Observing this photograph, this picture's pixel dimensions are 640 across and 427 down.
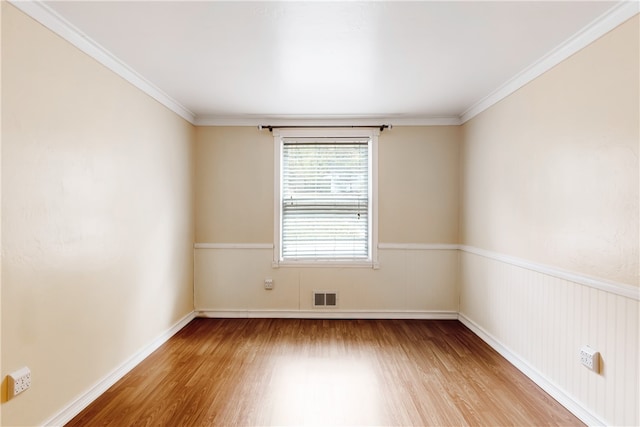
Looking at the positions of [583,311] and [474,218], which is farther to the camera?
[474,218]

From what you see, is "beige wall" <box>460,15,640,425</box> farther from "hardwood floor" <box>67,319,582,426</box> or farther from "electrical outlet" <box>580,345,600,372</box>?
"hardwood floor" <box>67,319,582,426</box>

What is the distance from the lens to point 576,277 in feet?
7.16

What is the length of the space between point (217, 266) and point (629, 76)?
4.02 meters

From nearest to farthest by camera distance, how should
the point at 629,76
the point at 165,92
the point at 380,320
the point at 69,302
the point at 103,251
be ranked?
1. the point at 629,76
2. the point at 69,302
3. the point at 103,251
4. the point at 165,92
5. the point at 380,320

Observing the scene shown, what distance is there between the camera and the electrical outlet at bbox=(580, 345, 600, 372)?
79.7 inches

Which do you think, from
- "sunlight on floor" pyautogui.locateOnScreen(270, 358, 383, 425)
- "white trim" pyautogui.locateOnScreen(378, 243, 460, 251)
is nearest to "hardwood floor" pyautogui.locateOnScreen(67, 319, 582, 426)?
"sunlight on floor" pyautogui.locateOnScreen(270, 358, 383, 425)

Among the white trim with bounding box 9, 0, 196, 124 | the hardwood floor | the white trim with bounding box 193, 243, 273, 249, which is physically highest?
the white trim with bounding box 9, 0, 196, 124

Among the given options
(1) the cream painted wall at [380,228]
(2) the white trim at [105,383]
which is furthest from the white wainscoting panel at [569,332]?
(2) the white trim at [105,383]

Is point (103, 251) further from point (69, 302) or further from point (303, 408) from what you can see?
point (303, 408)

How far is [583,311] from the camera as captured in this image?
2141 mm

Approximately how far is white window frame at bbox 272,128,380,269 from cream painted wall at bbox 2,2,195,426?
4.38ft

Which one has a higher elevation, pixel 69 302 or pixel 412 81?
pixel 412 81

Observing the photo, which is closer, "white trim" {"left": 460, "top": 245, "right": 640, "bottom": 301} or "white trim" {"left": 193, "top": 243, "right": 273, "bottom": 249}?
"white trim" {"left": 460, "top": 245, "right": 640, "bottom": 301}

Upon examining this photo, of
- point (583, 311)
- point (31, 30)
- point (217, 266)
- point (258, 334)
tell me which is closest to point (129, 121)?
point (31, 30)
